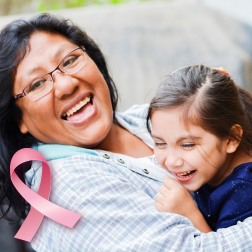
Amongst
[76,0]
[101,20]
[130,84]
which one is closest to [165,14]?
[101,20]

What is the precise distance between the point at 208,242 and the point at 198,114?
0.42 meters

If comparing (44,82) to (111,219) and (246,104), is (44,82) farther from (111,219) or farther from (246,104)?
(246,104)

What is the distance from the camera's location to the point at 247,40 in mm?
4133

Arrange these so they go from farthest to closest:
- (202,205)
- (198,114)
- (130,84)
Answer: (130,84), (202,205), (198,114)

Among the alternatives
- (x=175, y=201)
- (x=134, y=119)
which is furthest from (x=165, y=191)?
(x=134, y=119)

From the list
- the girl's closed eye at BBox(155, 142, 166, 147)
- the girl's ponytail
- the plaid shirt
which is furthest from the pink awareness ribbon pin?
the girl's ponytail

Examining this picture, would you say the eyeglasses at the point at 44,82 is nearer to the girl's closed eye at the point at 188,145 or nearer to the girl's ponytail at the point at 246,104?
the girl's closed eye at the point at 188,145

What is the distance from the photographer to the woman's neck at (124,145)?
1929 millimetres

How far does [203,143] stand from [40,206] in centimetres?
61

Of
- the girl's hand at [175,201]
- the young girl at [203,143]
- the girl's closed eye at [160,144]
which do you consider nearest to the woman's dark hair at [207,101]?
the young girl at [203,143]

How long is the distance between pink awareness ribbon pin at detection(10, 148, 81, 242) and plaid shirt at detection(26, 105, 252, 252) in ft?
0.08

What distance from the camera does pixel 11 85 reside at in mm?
1695

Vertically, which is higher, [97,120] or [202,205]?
[97,120]

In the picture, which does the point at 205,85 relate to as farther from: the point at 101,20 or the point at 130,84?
the point at 101,20
